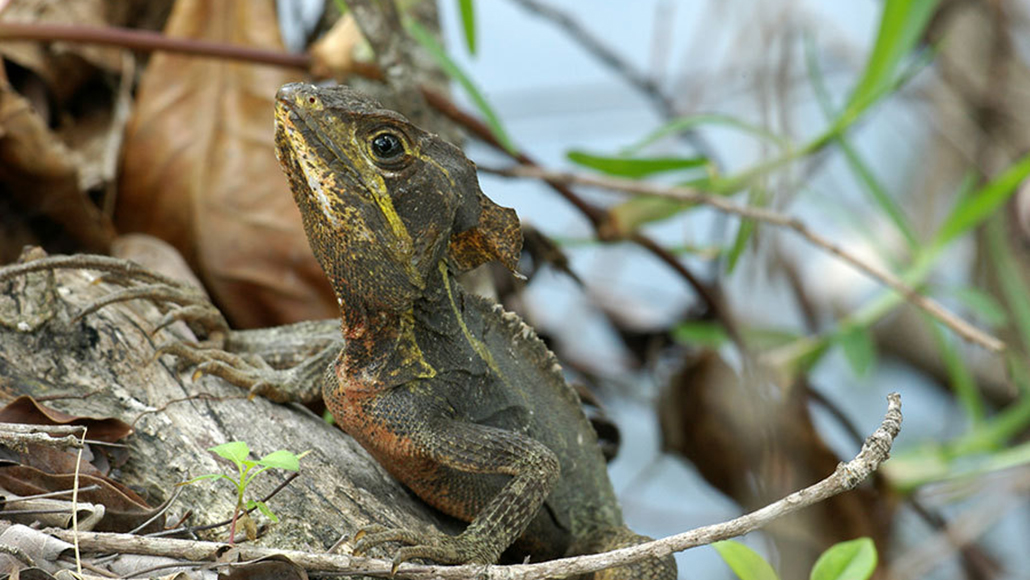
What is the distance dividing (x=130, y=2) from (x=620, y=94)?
3.41 meters

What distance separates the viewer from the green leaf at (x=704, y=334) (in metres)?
5.62

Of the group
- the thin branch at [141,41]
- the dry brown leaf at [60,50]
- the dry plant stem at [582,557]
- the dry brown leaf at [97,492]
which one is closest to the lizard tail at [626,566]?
the dry plant stem at [582,557]

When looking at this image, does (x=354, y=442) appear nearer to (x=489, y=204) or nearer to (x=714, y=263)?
(x=489, y=204)

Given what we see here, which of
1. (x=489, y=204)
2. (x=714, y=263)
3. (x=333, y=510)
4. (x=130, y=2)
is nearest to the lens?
(x=333, y=510)

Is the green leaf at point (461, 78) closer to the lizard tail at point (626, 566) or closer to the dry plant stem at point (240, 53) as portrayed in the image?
the dry plant stem at point (240, 53)

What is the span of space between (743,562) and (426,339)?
1.21 m

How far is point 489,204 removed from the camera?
10.2ft

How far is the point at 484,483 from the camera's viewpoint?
3164 millimetres

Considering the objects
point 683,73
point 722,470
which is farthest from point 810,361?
point 683,73

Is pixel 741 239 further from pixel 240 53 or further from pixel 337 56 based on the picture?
pixel 240 53

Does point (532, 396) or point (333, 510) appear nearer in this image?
point (333, 510)

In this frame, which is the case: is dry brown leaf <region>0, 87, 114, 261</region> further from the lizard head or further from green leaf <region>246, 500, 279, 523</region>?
green leaf <region>246, 500, 279, 523</region>

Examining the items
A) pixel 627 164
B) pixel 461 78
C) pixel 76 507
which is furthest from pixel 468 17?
pixel 76 507

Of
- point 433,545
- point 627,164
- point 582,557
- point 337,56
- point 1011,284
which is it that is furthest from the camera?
point 1011,284
